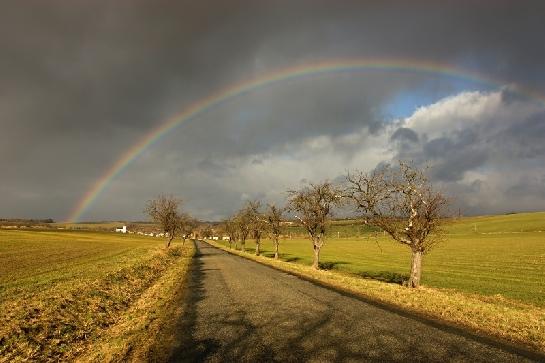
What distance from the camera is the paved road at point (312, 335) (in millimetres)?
10250

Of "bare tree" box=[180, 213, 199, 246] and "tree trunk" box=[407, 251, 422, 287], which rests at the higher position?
"bare tree" box=[180, 213, 199, 246]

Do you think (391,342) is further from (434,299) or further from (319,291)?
(319,291)

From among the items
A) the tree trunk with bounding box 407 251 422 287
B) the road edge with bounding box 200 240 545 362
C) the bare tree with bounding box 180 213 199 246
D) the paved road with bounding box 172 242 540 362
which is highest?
the bare tree with bounding box 180 213 199 246

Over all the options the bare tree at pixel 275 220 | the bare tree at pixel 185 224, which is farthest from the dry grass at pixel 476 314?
the bare tree at pixel 185 224

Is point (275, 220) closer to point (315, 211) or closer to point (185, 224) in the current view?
point (315, 211)

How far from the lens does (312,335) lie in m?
12.4

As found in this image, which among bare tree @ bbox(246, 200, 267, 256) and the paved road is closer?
the paved road

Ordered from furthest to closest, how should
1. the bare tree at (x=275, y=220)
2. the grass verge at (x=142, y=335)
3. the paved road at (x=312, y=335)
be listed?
1. the bare tree at (x=275, y=220)
2. the grass verge at (x=142, y=335)
3. the paved road at (x=312, y=335)

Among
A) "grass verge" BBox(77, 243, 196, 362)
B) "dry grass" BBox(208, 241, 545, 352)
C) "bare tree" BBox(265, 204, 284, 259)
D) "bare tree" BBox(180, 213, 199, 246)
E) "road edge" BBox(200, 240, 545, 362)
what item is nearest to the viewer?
"grass verge" BBox(77, 243, 196, 362)

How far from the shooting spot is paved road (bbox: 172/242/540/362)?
10.2 m

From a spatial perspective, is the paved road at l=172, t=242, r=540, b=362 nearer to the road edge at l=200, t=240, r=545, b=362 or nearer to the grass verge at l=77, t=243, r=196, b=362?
the road edge at l=200, t=240, r=545, b=362

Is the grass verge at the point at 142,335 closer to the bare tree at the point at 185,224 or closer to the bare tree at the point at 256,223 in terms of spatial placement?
the bare tree at the point at 256,223

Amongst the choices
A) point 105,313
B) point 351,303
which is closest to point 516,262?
point 351,303

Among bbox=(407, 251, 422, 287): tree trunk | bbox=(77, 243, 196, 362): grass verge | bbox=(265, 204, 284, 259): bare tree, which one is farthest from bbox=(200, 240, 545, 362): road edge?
bbox=(265, 204, 284, 259): bare tree
